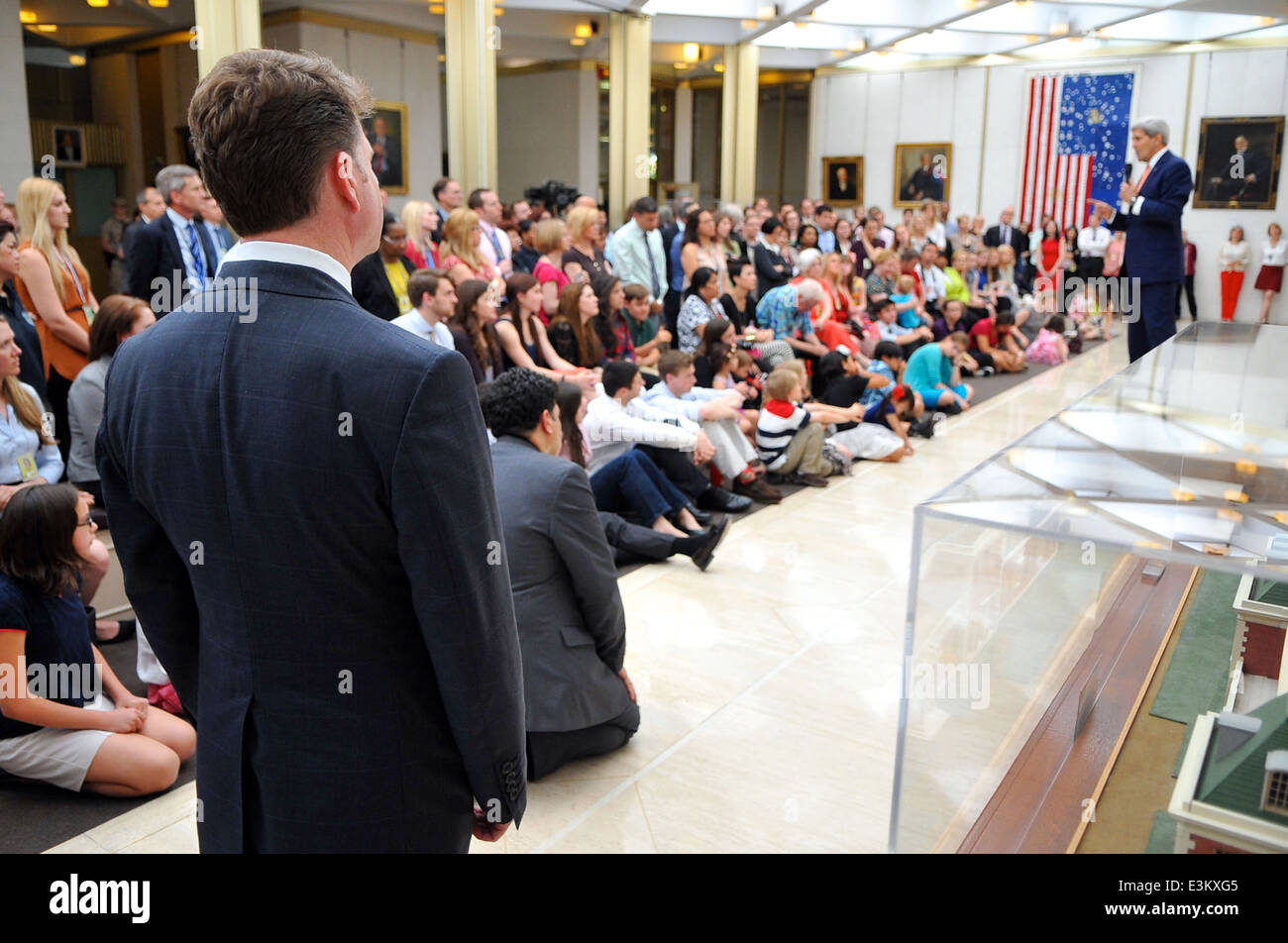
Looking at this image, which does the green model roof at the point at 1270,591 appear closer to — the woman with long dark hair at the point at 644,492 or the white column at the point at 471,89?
the woman with long dark hair at the point at 644,492

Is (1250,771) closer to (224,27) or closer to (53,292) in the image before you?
(53,292)

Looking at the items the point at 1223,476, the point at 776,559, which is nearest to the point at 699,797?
the point at 1223,476

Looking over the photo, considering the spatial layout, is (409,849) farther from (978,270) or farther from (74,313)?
(978,270)

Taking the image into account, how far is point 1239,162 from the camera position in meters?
16.4

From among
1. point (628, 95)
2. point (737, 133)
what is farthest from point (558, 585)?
point (737, 133)

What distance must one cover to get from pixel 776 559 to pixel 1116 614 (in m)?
3.39

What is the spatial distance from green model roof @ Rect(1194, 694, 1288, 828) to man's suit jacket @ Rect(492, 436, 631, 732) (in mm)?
1958

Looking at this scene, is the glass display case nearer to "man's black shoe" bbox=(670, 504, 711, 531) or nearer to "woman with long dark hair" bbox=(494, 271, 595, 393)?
"man's black shoe" bbox=(670, 504, 711, 531)

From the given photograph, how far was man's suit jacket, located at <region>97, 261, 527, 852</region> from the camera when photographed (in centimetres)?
137

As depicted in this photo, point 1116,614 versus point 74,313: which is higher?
point 74,313

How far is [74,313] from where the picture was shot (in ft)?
18.2

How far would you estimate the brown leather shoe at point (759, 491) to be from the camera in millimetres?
6832

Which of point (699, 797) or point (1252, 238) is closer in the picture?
Result: point (699, 797)

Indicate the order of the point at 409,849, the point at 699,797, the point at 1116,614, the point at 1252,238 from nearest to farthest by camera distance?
the point at 409,849 < the point at 1116,614 < the point at 699,797 < the point at 1252,238
